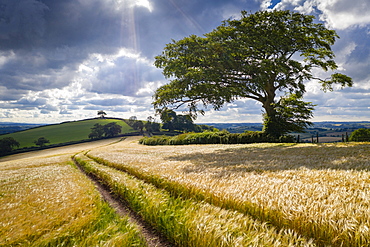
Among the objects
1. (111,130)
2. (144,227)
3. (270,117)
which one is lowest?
(111,130)

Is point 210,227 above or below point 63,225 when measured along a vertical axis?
above

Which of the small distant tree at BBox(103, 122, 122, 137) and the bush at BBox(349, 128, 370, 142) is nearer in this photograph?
the bush at BBox(349, 128, 370, 142)

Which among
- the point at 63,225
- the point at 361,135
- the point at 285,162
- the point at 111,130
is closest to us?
the point at 63,225

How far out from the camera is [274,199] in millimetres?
4062

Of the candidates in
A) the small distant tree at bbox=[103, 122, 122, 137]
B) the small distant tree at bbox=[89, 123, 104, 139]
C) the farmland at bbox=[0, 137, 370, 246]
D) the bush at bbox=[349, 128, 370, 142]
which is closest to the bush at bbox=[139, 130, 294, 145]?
the bush at bbox=[349, 128, 370, 142]

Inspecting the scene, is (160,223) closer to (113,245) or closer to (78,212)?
(113,245)

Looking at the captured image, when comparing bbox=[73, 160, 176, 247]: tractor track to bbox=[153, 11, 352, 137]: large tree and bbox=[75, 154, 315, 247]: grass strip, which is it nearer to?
bbox=[75, 154, 315, 247]: grass strip

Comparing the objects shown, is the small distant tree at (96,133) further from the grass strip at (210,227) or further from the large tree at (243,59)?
the grass strip at (210,227)

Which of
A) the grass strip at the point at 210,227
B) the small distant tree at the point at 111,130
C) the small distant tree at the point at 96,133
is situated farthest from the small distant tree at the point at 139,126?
the grass strip at the point at 210,227

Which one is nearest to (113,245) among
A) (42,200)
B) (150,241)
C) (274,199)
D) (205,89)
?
(150,241)

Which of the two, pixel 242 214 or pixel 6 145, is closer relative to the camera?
pixel 242 214

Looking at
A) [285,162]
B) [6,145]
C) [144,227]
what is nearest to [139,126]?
[6,145]

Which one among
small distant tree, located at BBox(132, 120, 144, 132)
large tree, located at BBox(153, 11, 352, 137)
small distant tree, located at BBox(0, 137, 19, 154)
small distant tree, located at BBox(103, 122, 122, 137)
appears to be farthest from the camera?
small distant tree, located at BBox(132, 120, 144, 132)

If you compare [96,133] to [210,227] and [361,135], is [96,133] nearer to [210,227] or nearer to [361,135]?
[361,135]
